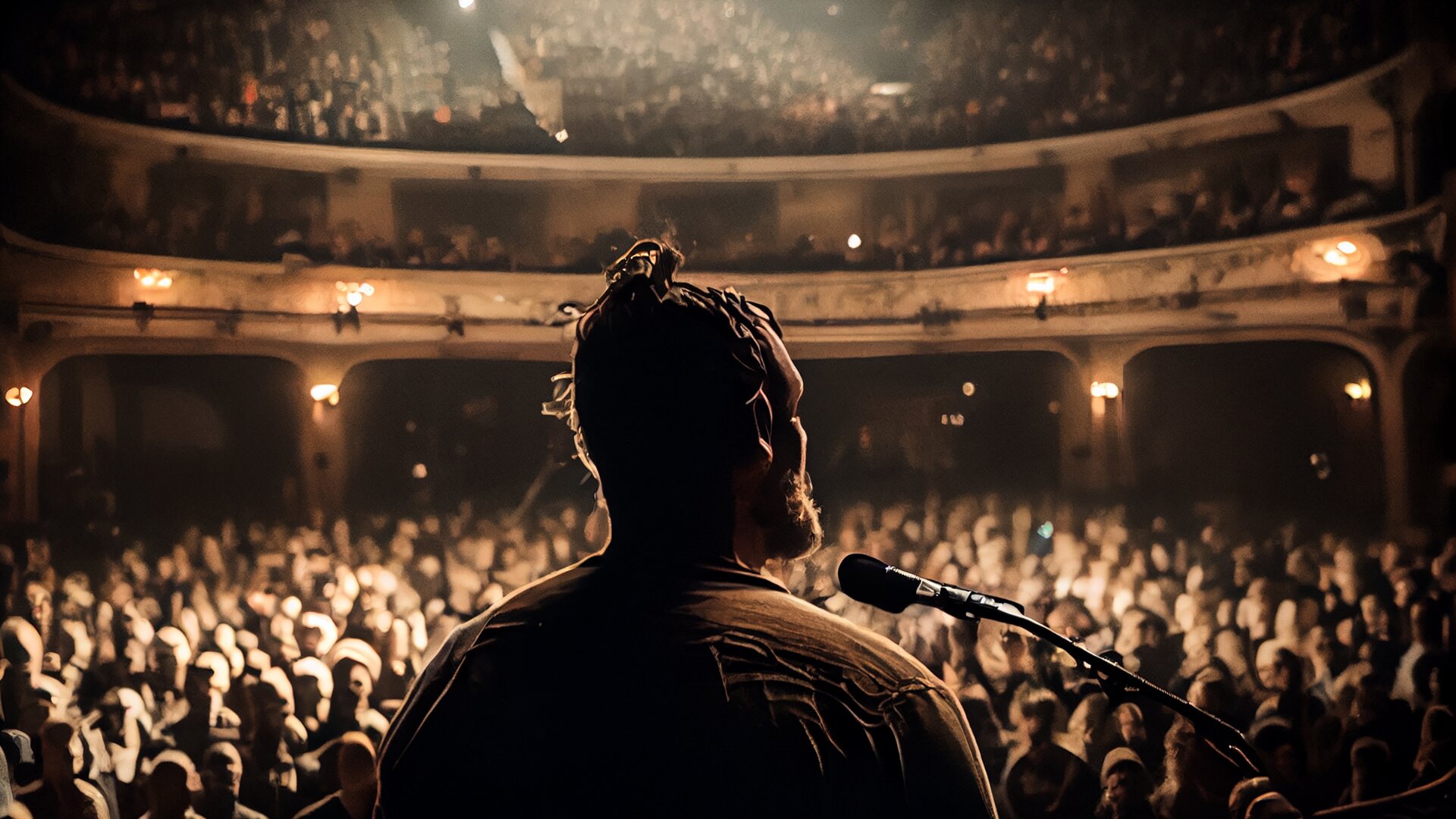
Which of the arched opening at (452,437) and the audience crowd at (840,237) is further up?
the audience crowd at (840,237)

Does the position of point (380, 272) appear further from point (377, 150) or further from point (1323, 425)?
point (1323, 425)

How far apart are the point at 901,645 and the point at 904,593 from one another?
561 centimetres

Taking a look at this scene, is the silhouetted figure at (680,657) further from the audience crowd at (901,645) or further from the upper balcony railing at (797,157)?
the upper balcony railing at (797,157)

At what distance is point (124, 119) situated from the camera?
891 centimetres

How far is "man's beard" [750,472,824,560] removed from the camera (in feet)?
5.23

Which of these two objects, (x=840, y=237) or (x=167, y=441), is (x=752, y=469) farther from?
(x=840, y=237)

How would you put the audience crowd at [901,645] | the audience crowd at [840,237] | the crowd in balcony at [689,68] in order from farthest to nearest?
the audience crowd at [840,237] < the crowd in balcony at [689,68] < the audience crowd at [901,645]

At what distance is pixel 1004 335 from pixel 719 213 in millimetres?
2663

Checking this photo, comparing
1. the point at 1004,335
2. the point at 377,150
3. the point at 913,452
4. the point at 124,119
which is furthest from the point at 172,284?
the point at 1004,335

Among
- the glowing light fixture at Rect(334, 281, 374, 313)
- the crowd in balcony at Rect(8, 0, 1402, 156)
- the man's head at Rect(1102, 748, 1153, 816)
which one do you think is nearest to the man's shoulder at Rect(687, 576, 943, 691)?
the man's head at Rect(1102, 748, 1153, 816)

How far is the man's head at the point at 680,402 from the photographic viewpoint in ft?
4.98

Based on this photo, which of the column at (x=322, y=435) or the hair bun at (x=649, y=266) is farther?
the column at (x=322, y=435)

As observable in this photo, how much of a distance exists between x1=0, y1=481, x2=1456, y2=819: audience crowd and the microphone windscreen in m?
3.28

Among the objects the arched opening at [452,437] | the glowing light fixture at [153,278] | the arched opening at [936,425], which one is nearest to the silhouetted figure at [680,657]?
the arched opening at [452,437]
